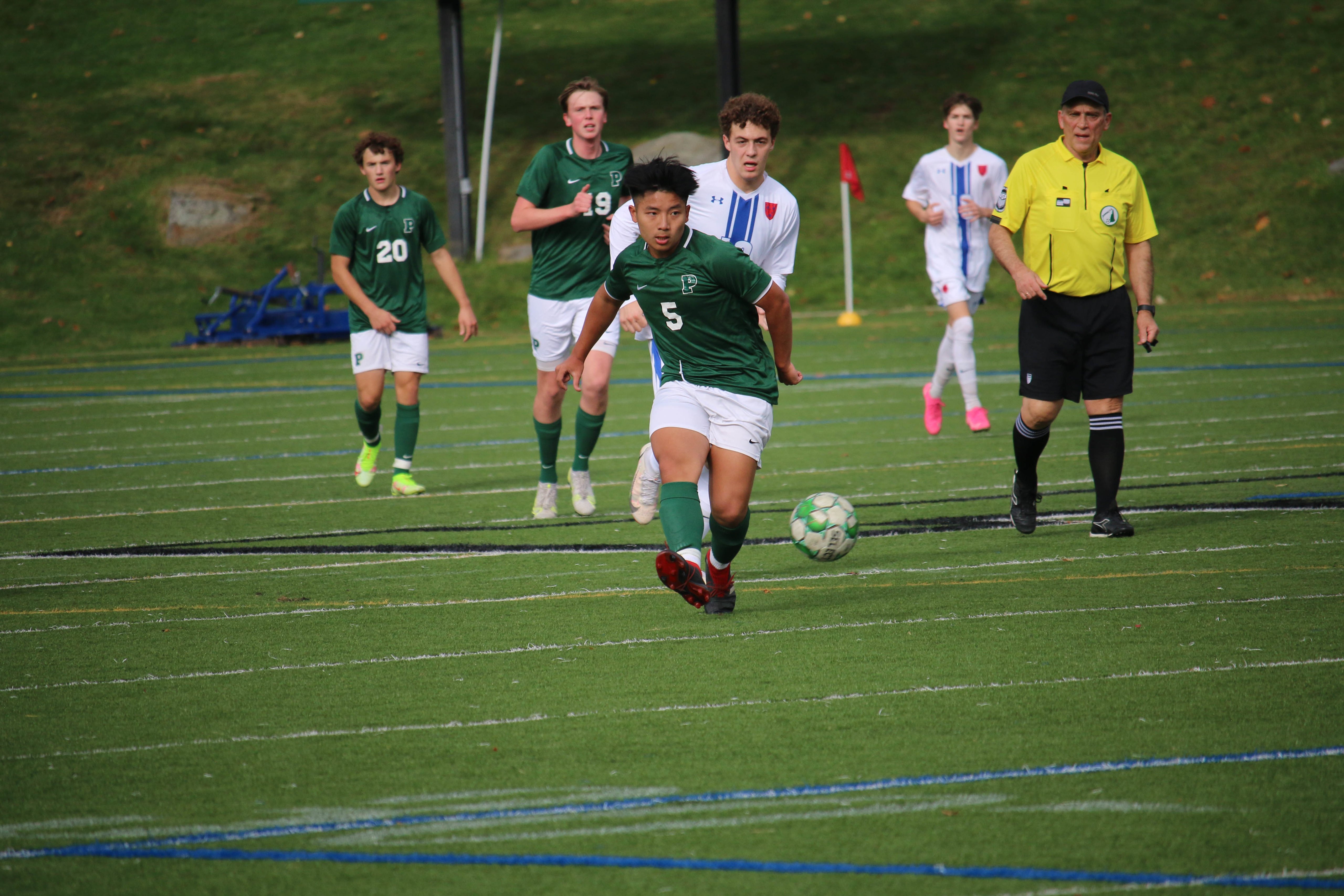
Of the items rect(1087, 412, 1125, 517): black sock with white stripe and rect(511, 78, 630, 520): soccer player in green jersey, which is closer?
rect(1087, 412, 1125, 517): black sock with white stripe

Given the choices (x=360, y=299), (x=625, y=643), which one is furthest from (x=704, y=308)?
(x=360, y=299)

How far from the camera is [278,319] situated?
2344cm

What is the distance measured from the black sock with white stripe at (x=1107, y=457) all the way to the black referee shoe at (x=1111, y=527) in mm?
22

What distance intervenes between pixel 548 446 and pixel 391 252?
2217mm

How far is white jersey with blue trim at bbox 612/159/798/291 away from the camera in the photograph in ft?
22.8

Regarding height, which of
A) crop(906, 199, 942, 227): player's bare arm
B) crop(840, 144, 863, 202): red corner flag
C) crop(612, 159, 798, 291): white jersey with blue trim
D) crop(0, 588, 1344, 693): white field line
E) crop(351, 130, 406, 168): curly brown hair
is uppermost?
crop(840, 144, 863, 202): red corner flag

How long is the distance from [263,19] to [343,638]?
3552 centimetres

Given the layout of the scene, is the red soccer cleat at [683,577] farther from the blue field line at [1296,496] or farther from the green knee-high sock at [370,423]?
the green knee-high sock at [370,423]

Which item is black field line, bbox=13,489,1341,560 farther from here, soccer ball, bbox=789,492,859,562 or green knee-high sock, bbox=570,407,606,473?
soccer ball, bbox=789,492,859,562

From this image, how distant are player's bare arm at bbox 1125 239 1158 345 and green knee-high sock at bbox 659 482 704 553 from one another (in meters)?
2.85

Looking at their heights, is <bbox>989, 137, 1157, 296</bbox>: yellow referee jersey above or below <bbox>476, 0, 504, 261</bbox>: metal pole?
below

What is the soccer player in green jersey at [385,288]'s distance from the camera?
9.98 m

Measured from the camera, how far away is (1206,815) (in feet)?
11.6

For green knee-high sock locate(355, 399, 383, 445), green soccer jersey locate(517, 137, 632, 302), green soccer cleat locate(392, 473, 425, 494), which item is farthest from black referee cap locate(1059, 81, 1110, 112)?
green knee-high sock locate(355, 399, 383, 445)
